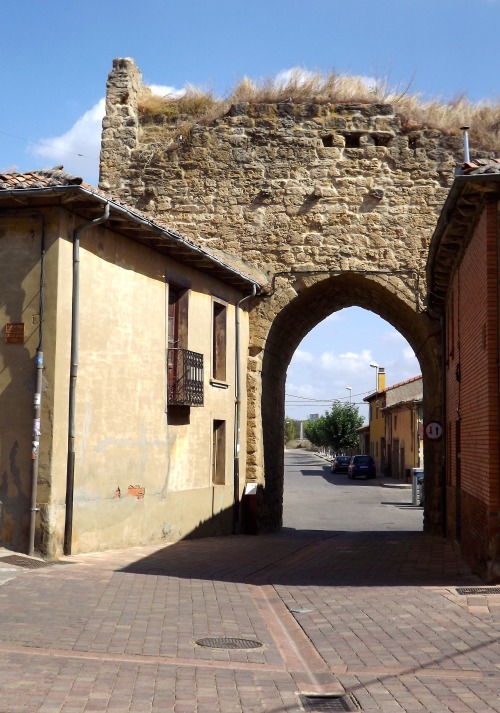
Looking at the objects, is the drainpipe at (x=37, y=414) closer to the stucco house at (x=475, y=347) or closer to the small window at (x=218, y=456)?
the stucco house at (x=475, y=347)

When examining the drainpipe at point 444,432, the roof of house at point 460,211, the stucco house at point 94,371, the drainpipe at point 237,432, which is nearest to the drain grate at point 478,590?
the roof of house at point 460,211

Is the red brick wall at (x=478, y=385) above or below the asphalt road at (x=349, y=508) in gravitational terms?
above

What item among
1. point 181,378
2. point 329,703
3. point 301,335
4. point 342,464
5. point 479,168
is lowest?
point 329,703

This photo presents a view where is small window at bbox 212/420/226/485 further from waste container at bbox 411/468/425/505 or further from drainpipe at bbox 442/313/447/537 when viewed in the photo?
waste container at bbox 411/468/425/505

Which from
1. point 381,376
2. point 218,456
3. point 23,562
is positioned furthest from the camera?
point 381,376

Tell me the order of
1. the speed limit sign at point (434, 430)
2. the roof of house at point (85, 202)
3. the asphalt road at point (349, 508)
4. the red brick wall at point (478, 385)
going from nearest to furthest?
the red brick wall at point (478, 385) < the roof of house at point (85, 202) < the speed limit sign at point (434, 430) < the asphalt road at point (349, 508)

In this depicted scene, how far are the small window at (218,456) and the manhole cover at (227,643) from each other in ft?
32.5

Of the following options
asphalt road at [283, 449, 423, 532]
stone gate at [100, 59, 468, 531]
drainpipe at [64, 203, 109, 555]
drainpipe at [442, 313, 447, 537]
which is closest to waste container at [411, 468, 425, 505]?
asphalt road at [283, 449, 423, 532]

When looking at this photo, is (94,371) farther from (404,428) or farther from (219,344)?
(404,428)

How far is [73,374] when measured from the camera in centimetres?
1155

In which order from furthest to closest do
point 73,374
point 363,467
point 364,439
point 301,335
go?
point 364,439
point 363,467
point 301,335
point 73,374

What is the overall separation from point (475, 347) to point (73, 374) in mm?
5231

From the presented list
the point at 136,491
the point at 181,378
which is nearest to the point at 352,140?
the point at 181,378

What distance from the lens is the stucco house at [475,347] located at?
31.9ft
